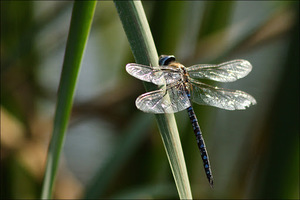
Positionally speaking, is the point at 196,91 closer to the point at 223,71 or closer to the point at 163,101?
the point at 223,71

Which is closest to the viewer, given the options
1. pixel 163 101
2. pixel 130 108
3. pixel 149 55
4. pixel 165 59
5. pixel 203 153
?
pixel 149 55

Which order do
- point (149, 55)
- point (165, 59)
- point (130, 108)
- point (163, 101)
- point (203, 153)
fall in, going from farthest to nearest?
point (130, 108) → point (165, 59) → point (203, 153) → point (163, 101) → point (149, 55)

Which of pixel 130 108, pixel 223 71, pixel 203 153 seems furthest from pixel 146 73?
pixel 130 108

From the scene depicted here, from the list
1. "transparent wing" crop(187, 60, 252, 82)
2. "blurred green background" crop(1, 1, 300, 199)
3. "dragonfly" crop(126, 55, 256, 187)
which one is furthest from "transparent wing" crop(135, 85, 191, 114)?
"blurred green background" crop(1, 1, 300, 199)

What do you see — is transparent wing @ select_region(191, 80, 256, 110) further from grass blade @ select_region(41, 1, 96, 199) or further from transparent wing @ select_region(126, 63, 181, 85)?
grass blade @ select_region(41, 1, 96, 199)

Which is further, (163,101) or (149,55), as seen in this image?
(163,101)

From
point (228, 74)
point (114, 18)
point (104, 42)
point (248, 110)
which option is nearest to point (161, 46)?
point (228, 74)

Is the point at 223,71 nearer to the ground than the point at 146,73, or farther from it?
nearer to the ground

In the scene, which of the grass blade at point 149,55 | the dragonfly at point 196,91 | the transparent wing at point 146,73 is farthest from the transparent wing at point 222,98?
the grass blade at point 149,55
